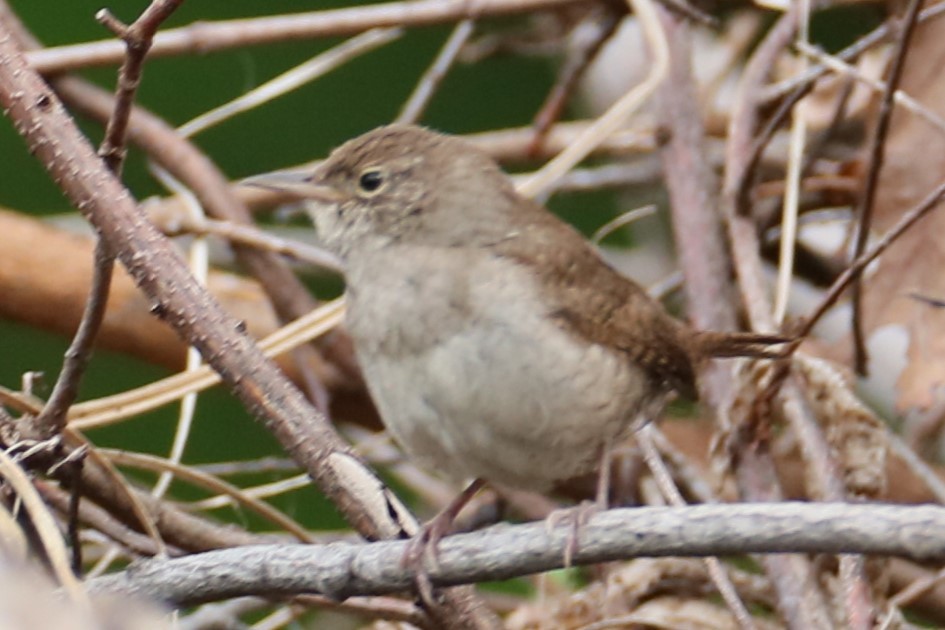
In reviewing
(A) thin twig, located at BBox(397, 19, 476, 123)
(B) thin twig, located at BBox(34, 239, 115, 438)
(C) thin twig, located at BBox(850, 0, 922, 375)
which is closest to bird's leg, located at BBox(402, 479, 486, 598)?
(B) thin twig, located at BBox(34, 239, 115, 438)

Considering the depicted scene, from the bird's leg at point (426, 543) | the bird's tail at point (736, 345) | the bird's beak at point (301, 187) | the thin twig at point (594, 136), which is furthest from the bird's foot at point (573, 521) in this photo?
the thin twig at point (594, 136)

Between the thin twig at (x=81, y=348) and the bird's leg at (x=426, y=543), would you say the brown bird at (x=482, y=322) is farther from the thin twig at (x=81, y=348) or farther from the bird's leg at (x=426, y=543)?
the thin twig at (x=81, y=348)

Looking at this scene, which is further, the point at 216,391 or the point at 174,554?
the point at 216,391

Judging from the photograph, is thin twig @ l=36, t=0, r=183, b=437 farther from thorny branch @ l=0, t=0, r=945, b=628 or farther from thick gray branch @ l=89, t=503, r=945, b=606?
thick gray branch @ l=89, t=503, r=945, b=606

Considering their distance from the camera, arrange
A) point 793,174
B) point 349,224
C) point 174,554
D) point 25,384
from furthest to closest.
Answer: point 793,174, point 349,224, point 174,554, point 25,384

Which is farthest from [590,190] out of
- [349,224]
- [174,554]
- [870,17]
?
[174,554]

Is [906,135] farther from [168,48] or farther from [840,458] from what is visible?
[168,48]

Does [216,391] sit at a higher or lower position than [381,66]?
lower
